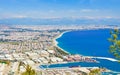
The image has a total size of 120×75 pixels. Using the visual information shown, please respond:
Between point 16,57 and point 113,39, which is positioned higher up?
point 113,39

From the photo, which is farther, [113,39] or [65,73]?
[65,73]

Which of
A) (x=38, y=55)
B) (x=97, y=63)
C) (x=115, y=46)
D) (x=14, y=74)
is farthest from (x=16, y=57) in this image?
(x=115, y=46)

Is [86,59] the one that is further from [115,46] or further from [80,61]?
[115,46]

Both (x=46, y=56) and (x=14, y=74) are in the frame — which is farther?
(x=46, y=56)

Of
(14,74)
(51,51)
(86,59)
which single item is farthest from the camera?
(51,51)

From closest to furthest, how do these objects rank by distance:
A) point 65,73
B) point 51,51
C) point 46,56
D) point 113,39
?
point 113,39 → point 65,73 → point 46,56 → point 51,51

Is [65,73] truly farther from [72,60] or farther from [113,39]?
[113,39]

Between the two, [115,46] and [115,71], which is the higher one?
[115,46]

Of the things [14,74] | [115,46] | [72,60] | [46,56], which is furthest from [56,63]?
[115,46]

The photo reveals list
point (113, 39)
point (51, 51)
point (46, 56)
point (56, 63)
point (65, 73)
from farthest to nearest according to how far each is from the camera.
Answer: point (51, 51)
point (46, 56)
point (56, 63)
point (65, 73)
point (113, 39)
